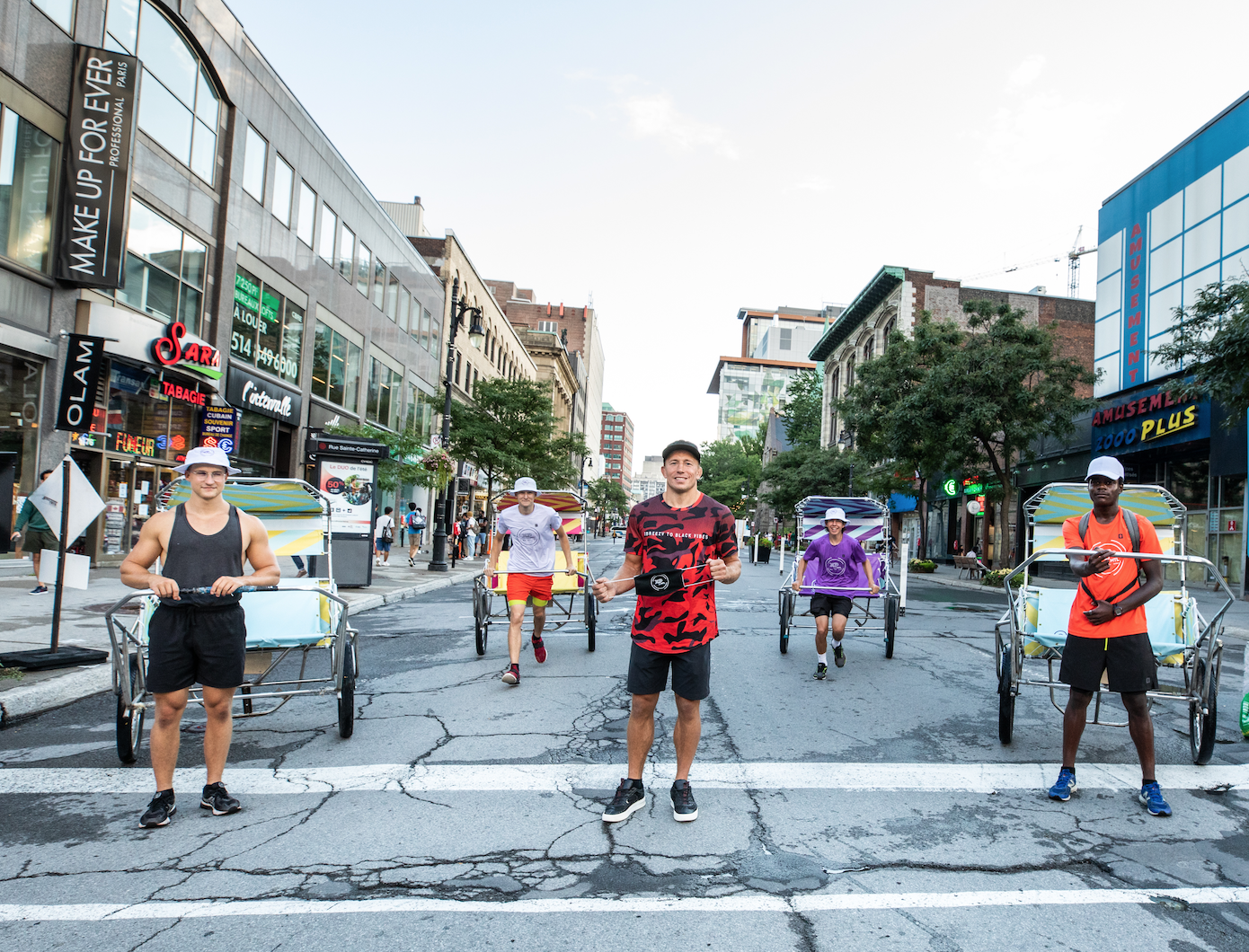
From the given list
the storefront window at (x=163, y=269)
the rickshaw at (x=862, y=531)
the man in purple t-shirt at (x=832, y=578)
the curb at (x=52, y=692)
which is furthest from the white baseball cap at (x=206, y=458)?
the storefront window at (x=163, y=269)

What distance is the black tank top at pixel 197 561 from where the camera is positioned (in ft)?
13.9

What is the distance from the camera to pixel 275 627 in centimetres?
557

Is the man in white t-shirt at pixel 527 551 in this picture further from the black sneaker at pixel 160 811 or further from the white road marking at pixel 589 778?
the black sneaker at pixel 160 811

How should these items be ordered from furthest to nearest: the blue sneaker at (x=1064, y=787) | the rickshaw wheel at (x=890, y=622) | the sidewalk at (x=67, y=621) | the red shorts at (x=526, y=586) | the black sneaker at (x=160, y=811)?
the rickshaw wheel at (x=890, y=622) < the red shorts at (x=526, y=586) < the sidewalk at (x=67, y=621) < the blue sneaker at (x=1064, y=787) < the black sneaker at (x=160, y=811)

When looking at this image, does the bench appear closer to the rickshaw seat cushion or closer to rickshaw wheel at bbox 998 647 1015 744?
the rickshaw seat cushion

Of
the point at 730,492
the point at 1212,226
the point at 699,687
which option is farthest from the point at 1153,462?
the point at 730,492

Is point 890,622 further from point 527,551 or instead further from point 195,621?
point 195,621

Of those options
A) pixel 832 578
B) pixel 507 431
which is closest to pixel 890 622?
pixel 832 578

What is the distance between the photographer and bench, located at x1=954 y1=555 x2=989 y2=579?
2858 centimetres

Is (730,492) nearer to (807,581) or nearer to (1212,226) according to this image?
(1212,226)

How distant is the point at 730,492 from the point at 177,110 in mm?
65659

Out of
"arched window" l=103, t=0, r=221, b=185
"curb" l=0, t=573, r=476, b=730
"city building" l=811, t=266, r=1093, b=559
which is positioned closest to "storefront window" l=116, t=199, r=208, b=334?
"arched window" l=103, t=0, r=221, b=185

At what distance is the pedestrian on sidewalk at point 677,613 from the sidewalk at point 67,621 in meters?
4.03

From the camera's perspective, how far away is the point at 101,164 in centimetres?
1579
